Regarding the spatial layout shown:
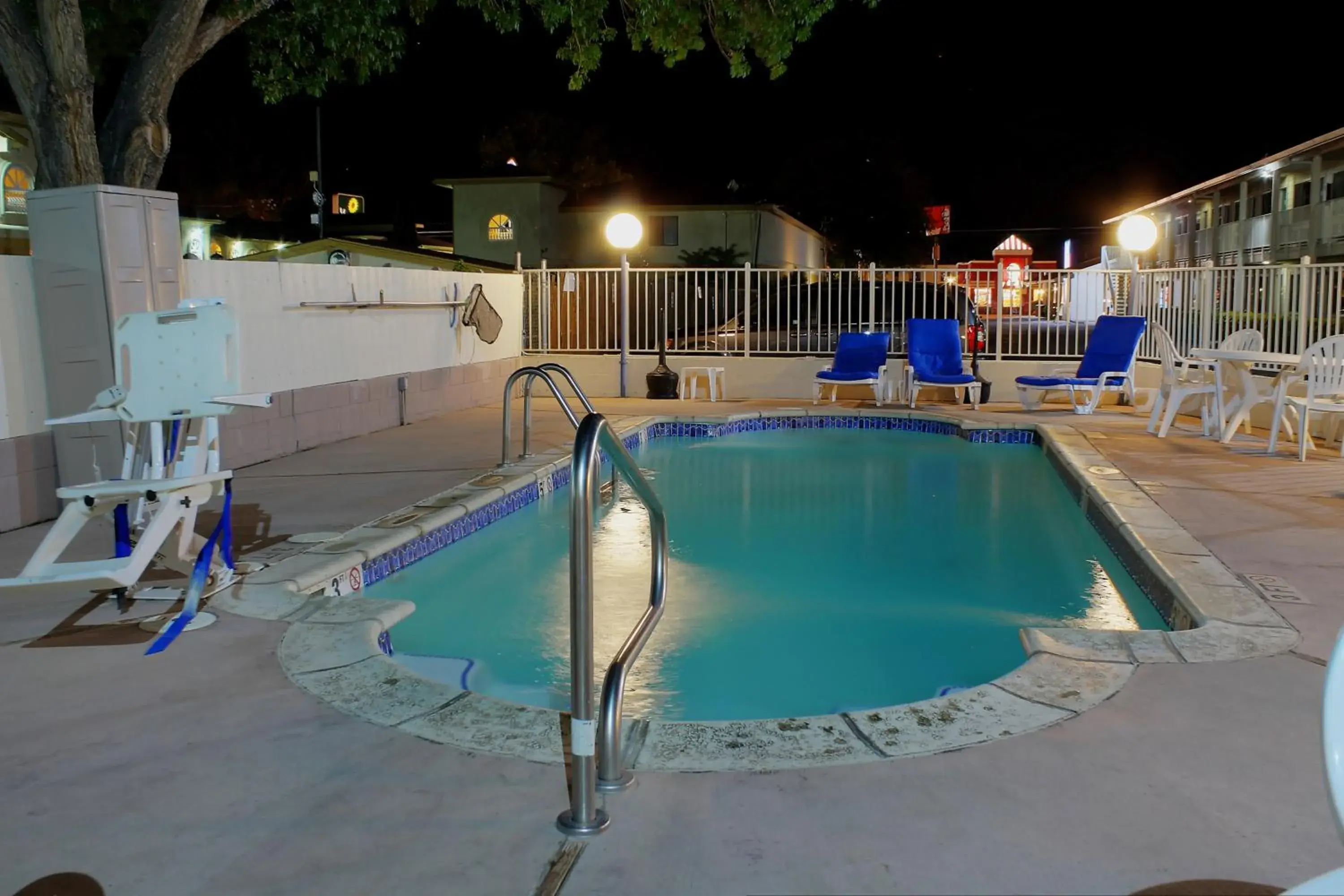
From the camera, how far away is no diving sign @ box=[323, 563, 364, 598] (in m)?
4.67

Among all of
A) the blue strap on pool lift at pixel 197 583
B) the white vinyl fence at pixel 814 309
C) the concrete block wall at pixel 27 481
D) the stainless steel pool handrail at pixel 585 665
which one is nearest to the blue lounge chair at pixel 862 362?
the white vinyl fence at pixel 814 309

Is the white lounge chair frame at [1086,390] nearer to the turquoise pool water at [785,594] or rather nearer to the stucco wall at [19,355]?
the turquoise pool water at [785,594]

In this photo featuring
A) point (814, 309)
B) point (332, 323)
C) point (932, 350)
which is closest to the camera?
point (332, 323)

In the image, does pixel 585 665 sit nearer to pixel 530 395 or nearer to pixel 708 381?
pixel 530 395

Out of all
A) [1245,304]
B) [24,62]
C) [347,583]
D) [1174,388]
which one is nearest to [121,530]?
[347,583]

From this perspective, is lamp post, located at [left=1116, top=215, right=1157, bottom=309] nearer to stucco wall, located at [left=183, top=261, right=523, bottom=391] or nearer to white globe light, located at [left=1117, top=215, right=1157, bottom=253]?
white globe light, located at [left=1117, top=215, right=1157, bottom=253]

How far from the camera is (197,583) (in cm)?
390

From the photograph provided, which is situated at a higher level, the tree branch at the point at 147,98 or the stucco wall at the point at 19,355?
the tree branch at the point at 147,98

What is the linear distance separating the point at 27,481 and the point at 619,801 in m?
4.57

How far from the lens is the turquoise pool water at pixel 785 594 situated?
14.2 ft

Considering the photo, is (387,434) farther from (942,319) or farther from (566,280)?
(942,319)

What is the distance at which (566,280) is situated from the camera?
46.4ft

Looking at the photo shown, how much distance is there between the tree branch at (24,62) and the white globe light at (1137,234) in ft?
40.4

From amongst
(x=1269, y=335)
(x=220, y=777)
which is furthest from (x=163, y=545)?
(x=1269, y=335)
